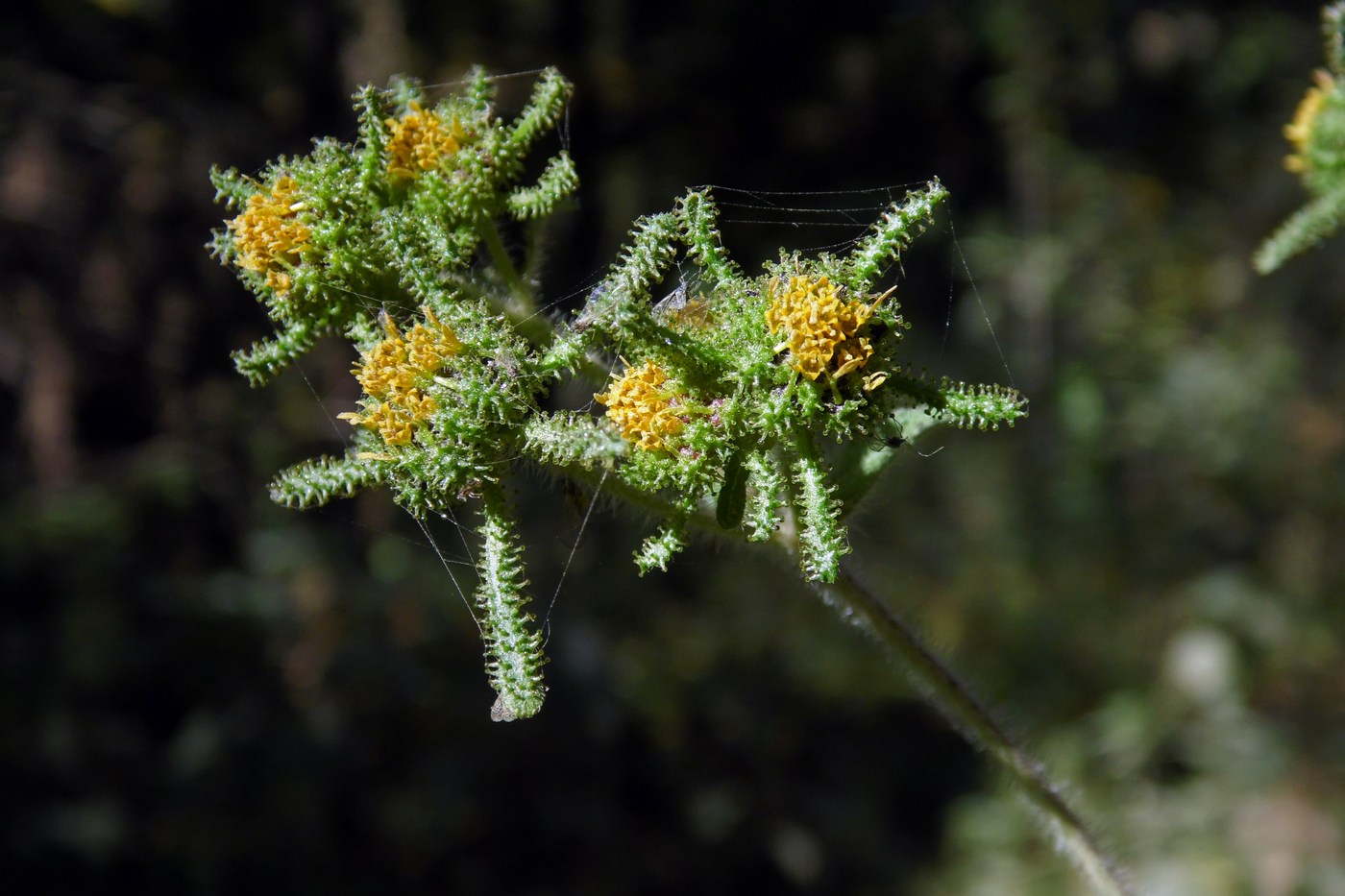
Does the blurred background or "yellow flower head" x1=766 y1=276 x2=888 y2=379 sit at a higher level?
the blurred background

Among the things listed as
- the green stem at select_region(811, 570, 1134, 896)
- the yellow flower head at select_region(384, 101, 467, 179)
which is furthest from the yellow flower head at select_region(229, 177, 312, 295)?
the green stem at select_region(811, 570, 1134, 896)

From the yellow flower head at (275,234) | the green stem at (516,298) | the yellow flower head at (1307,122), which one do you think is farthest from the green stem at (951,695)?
the yellow flower head at (1307,122)

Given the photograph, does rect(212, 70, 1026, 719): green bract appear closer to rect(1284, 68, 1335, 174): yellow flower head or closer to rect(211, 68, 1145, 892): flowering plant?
rect(211, 68, 1145, 892): flowering plant

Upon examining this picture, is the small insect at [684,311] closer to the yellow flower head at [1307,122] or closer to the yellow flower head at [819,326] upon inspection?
the yellow flower head at [819,326]

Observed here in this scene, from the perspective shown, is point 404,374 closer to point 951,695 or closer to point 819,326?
point 819,326

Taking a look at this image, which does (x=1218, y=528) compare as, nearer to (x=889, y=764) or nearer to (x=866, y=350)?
(x=889, y=764)
